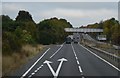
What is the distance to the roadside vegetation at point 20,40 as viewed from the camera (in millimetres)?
28341

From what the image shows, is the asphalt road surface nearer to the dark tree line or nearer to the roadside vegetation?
the roadside vegetation

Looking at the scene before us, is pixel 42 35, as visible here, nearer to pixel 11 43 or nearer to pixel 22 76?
pixel 11 43

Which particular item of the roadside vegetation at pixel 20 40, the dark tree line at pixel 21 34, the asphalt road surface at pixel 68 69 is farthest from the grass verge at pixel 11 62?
the dark tree line at pixel 21 34

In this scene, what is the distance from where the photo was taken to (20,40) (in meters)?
47.6

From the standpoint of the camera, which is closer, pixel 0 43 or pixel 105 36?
pixel 0 43

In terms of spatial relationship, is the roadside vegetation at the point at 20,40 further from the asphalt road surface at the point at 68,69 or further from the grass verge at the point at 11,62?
the asphalt road surface at the point at 68,69

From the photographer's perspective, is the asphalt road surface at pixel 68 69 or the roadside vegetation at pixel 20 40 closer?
the asphalt road surface at pixel 68 69

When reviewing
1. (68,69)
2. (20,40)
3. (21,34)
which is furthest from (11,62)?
(21,34)

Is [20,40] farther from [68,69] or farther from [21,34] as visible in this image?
[68,69]

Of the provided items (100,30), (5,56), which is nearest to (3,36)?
(5,56)

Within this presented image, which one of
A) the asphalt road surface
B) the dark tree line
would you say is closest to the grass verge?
the asphalt road surface

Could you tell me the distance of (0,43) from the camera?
98.3 feet

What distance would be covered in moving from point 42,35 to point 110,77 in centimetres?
7695

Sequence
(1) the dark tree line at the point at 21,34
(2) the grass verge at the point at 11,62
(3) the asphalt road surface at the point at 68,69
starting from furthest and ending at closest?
(1) the dark tree line at the point at 21,34
(2) the grass verge at the point at 11,62
(3) the asphalt road surface at the point at 68,69
